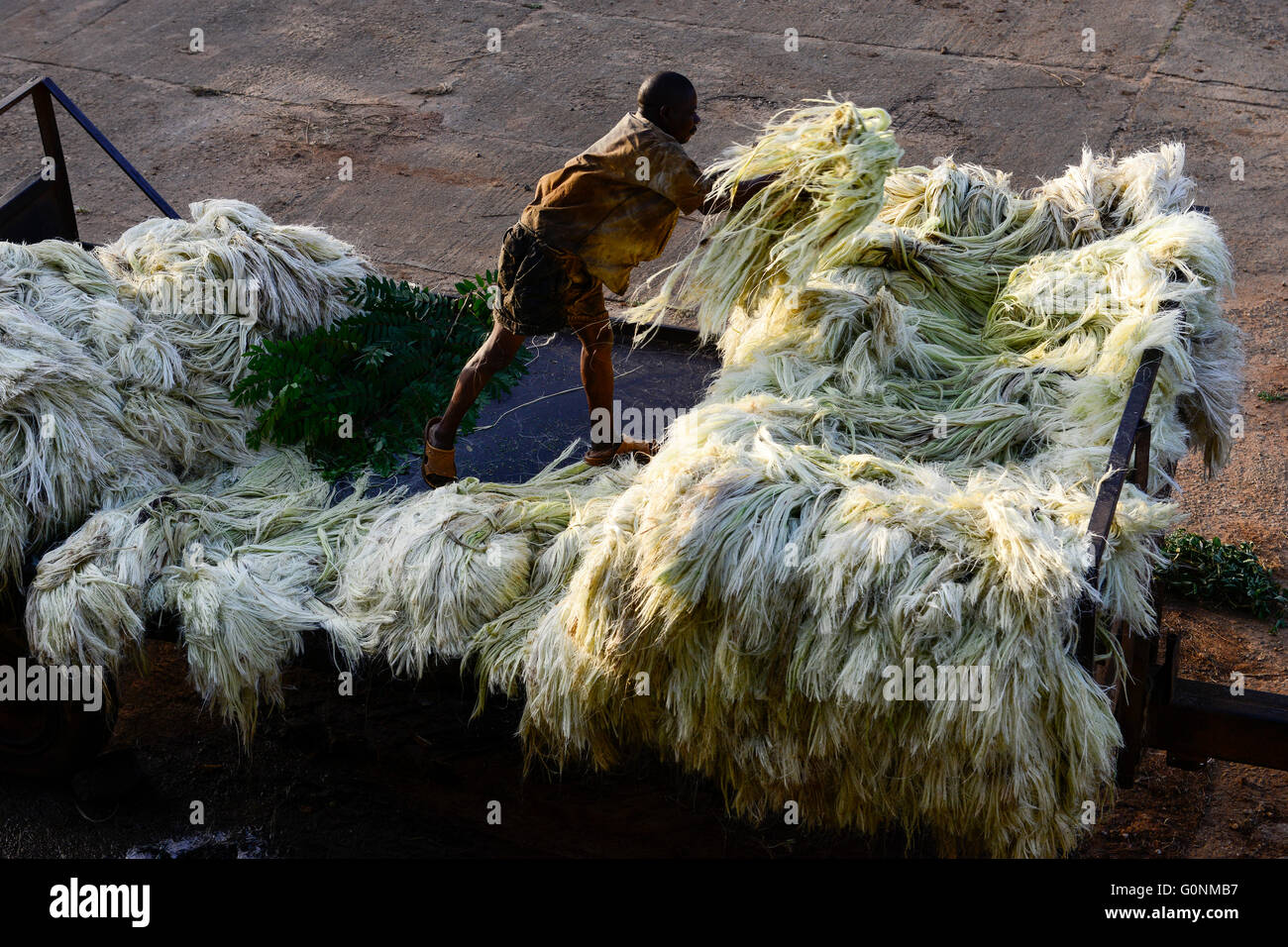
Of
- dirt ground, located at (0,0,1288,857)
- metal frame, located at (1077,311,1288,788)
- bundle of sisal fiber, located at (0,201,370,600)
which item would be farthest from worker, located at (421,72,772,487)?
metal frame, located at (1077,311,1288,788)

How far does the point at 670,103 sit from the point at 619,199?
33 cm

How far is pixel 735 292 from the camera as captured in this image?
418 centimetres

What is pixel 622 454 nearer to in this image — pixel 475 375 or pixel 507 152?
pixel 475 375

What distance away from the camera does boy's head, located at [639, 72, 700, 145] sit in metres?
3.82

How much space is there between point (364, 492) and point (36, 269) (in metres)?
1.45

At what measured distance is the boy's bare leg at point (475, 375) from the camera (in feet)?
13.9

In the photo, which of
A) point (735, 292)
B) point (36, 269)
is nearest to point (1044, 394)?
point (735, 292)

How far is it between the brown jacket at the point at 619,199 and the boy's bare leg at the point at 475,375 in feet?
1.27

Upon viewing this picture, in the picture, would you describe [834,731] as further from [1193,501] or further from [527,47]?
[527,47]

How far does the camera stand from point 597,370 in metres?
4.36

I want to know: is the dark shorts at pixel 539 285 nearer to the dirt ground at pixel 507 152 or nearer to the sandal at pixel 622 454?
the sandal at pixel 622 454

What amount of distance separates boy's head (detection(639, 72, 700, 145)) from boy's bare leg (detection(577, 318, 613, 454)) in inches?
27.7

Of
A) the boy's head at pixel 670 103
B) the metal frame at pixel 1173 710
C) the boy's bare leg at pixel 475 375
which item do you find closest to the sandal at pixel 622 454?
the boy's bare leg at pixel 475 375

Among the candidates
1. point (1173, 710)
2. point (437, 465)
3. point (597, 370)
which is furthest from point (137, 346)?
point (1173, 710)
